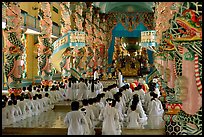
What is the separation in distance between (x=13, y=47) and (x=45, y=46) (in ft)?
17.0

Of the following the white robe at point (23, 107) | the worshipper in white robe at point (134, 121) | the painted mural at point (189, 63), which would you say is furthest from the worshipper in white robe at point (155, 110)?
the painted mural at point (189, 63)

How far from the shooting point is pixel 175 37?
644 centimetres

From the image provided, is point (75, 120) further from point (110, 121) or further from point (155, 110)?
point (155, 110)

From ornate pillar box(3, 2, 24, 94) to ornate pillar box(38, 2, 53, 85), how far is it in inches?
183

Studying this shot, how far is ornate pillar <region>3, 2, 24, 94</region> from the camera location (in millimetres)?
13945

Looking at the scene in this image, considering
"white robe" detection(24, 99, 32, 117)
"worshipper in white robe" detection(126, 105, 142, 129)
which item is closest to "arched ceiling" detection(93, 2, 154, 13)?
"white robe" detection(24, 99, 32, 117)

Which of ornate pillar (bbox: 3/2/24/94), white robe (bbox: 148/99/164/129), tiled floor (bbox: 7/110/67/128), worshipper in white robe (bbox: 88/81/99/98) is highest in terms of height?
ornate pillar (bbox: 3/2/24/94)

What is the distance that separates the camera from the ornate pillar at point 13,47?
13.9 m

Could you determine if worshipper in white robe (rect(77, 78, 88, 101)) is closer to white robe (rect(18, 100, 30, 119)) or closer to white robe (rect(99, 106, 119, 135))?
white robe (rect(18, 100, 30, 119))

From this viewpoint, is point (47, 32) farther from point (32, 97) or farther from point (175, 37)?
point (175, 37)

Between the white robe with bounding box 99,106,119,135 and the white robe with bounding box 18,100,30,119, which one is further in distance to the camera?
the white robe with bounding box 18,100,30,119

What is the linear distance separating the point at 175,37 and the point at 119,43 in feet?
124

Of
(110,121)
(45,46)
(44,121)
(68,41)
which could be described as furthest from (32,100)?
(68,41)

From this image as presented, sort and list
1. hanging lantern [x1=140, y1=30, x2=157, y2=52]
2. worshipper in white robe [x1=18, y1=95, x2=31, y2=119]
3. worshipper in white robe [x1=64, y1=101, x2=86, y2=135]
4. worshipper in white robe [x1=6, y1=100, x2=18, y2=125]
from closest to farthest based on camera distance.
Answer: worshipper in white robe [x1=64, y1=101, x2=86, y2=135]
worshipper in white robe [x1=6, y1=100, x2=18, y2=125]
worshipper in white robe [x1=18, y1=95, x2=31, y2=119]
hanging lantern [x1=140, y1=30, x2=157, y2=52]
